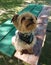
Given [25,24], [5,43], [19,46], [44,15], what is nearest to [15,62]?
[5,43]

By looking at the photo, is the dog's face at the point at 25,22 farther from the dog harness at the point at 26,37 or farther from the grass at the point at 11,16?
the grass at the point at 11,16

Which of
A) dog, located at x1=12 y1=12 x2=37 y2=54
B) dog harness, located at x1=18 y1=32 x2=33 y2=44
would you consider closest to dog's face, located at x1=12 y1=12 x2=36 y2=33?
dog, located at x1=12 y1=12 x2=37 y2=54

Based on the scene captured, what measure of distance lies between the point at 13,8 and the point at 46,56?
12.3 ft

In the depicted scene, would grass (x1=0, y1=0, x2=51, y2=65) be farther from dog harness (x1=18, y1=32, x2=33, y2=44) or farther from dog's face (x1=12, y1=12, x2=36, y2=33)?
dog's face (x1=12, y1=12, x2=36, y2=33)

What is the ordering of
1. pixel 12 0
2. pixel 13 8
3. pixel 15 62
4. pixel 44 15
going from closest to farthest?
pixel 15 62 → pixel 44 15 → pixel 13 8 → pixel 12 0

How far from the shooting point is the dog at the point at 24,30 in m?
2.25

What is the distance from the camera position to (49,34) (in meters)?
4.80

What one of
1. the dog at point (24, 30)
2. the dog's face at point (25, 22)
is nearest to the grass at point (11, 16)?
the dog at point (24, 30)

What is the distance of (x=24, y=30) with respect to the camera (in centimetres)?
235

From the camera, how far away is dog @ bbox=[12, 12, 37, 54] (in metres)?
2.25

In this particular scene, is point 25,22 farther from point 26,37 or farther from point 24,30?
point 26,37

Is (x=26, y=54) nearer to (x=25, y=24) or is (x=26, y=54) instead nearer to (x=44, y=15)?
(x=25, y=24)

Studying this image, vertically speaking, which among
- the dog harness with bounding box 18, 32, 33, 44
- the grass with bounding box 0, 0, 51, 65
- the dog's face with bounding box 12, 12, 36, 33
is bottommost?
the grass with bounding box 0, 0, 51, 65

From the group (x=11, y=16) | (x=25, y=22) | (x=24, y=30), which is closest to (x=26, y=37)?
(x=24, y=30)
